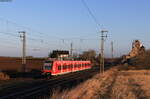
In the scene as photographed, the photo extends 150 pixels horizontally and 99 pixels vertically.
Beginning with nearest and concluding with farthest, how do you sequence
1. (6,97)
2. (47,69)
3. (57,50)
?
(6,97) < (47,69) < (57,50)

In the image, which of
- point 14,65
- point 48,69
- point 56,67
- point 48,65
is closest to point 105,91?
point 48,69

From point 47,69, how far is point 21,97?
25459 mm

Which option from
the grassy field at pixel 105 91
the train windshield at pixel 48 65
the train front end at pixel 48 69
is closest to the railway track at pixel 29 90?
the grassy field at pixel 105 91

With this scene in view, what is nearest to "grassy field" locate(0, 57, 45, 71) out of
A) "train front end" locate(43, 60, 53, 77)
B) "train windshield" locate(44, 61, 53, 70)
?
"train windshield" locate(44, 61, 53, 70)

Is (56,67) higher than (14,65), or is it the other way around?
(56,67)

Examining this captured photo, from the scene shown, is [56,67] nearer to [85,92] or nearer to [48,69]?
[48,69]

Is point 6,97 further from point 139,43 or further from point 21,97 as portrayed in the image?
point 139,43

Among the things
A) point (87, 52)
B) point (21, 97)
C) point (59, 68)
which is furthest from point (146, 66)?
point (87, 52)

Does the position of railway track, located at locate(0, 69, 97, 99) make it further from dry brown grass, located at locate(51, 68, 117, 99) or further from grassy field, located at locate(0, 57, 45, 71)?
grassy field, located at locate(0, 57, 45, 71)

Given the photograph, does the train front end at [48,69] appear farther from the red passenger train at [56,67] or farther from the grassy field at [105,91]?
the grassy field at [105,91]

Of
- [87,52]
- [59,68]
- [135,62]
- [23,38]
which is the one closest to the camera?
[59,68]

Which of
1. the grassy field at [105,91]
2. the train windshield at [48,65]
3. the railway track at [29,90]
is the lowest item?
the railway track at [29,90]

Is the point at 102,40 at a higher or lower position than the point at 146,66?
higher

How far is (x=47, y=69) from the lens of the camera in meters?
46.4
